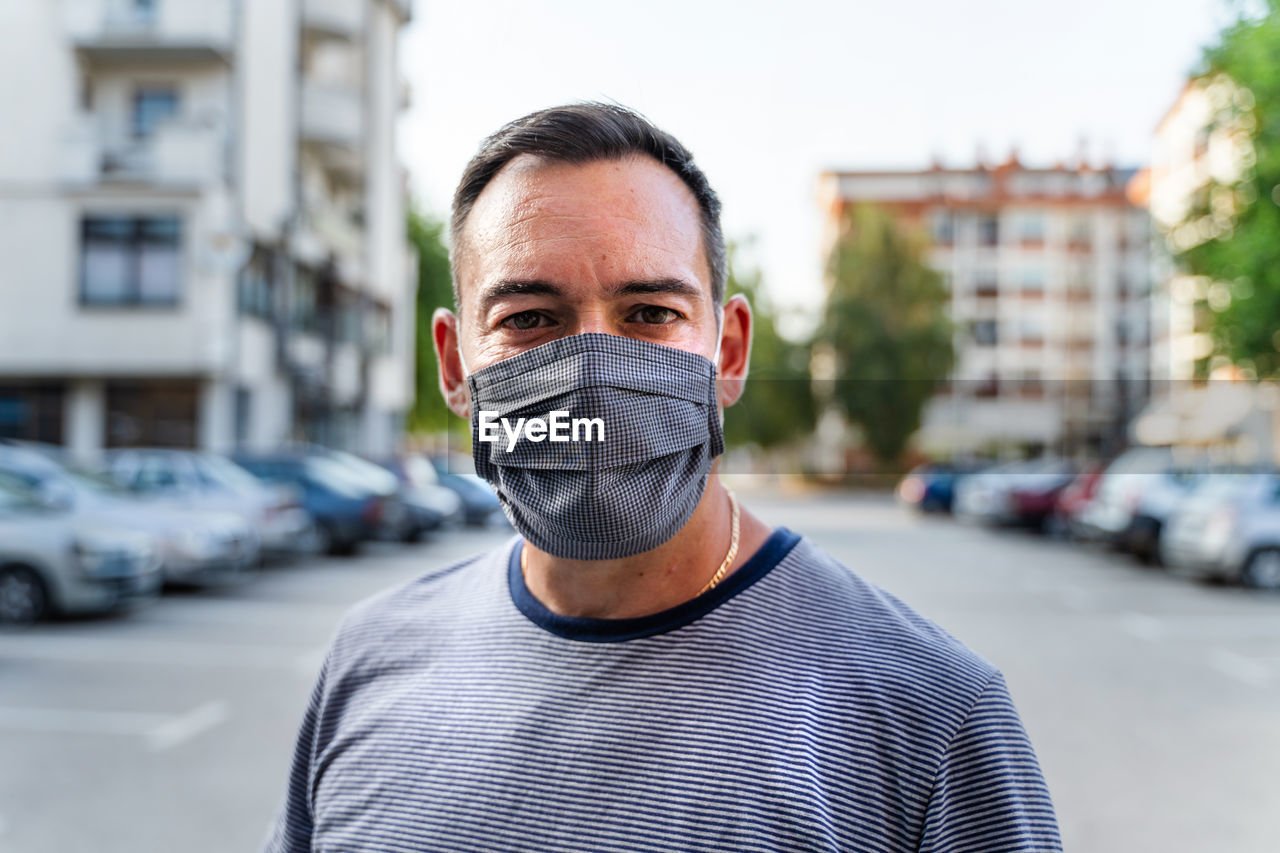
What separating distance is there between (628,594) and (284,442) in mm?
24333

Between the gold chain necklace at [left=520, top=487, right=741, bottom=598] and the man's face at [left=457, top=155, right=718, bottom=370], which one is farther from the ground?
the man's face at [left=457, top=155, right=718, bottom=370]

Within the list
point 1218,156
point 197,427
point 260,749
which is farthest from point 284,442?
point 1218,156

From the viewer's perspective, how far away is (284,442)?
24.7 meters

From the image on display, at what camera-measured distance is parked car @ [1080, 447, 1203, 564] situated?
16.9 m

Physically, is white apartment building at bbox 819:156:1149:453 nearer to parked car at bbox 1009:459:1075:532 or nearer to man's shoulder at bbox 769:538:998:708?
parked car at bbox 1009:459:1075:532

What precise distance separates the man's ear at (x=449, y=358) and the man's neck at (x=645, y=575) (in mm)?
320

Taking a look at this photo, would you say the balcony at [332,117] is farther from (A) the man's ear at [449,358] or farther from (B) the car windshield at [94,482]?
(A) the man's ear at [449,358]

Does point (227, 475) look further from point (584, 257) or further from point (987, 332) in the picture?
point (987, 332)

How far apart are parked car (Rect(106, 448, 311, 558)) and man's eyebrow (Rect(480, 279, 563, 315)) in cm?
1327

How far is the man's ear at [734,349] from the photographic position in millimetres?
1842

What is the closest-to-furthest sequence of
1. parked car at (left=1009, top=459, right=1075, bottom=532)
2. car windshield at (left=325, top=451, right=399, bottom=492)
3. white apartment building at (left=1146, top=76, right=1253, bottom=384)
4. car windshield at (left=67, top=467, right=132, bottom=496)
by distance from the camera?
car windshield at (left=67, top=467, right=132, bottom=496), car windshield at (left=325, top=451, right=399, bottom=492), white apartment building at (left=1146, top=76, right=1253, bottom=384), parked car at (left=1009, top=459, right=1075, bottom=532)

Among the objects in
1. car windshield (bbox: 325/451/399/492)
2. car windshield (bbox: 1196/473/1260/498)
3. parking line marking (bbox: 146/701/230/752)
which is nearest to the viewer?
parking line marking (bbox: 146/701/230/752)

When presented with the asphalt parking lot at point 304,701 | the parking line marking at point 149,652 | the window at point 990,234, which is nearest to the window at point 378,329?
the asphalt parking lot at point 304,701

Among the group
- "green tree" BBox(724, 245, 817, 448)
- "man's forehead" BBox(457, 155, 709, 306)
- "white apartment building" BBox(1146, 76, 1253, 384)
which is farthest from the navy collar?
"green tree" BBox(724, 245, 817, 448)
